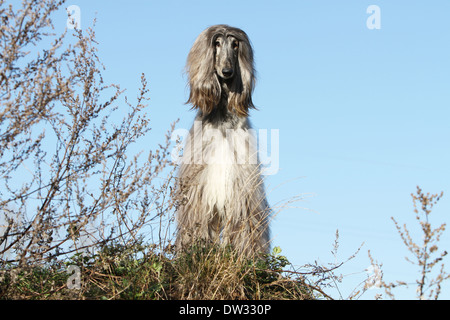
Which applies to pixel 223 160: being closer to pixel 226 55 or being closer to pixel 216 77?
pixel 216 77

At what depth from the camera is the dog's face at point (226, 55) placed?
220 inches

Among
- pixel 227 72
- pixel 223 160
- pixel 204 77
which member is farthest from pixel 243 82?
pixel 223 160

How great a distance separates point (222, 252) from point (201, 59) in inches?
96.5

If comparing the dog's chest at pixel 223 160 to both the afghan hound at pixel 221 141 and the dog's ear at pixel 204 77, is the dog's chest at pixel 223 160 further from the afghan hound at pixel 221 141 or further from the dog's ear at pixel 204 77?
the dog's ear at pixel 204 77

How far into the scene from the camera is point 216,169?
18.1ft

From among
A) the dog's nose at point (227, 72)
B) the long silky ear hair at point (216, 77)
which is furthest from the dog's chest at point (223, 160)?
the dog's nose at point (227, 72)

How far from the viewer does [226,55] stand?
18.5 ft

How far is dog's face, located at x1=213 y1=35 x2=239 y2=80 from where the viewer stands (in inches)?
220

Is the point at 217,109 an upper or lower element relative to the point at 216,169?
upper

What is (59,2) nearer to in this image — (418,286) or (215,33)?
(215,33)

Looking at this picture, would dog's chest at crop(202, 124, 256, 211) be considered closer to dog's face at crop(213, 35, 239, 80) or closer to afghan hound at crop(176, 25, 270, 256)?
afghan hound at crop(176, 25, 270, 256)

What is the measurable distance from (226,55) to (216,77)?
0.25 m
